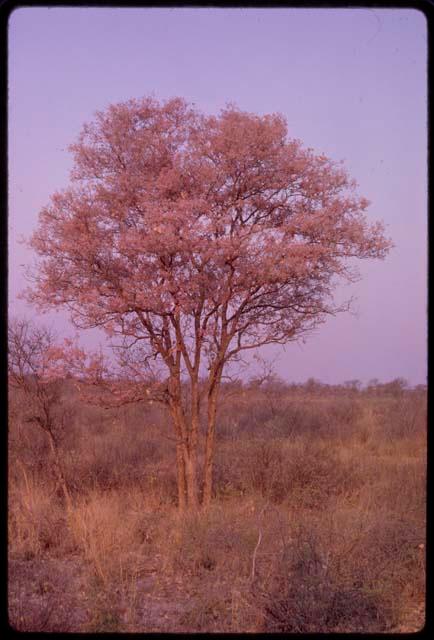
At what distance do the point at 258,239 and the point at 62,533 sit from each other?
432 centimetres

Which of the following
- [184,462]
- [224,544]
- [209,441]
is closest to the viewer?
[224,544]

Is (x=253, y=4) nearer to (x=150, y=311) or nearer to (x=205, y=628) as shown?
(x=150, y=311)

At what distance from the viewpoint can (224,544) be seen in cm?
626

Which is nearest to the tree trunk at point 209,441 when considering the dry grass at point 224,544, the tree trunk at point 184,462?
the tree trunk at point 184,462

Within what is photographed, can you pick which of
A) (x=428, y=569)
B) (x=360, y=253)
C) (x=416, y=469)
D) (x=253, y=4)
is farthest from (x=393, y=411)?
(x=253, y=4)

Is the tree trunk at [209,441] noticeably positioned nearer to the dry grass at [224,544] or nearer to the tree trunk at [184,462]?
the tree trunk at [184,462]

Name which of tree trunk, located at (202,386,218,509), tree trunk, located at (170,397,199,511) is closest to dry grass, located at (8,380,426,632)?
tree trunk, located at (170,397,199,511)

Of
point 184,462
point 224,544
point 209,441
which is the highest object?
point 209,441

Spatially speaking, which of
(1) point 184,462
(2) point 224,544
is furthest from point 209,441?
(2) point 224,544

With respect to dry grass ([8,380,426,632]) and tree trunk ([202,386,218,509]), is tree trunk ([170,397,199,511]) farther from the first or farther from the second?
dry grass ([8,380,426,632])

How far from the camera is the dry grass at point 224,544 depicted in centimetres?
485

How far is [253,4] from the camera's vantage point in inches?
167

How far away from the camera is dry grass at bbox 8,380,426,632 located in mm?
4852

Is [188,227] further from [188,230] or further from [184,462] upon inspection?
[184,462]
